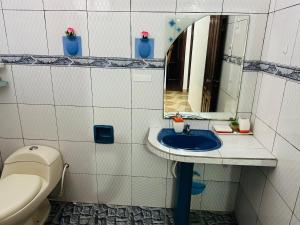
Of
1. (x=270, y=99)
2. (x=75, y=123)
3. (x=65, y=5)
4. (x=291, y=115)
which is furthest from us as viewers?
(x=75, y=123)

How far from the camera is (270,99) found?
132 cm

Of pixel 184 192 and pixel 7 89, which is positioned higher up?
pixel 7 89

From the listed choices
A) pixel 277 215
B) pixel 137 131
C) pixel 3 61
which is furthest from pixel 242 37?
pixel 3 61

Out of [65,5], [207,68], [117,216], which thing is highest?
[65,5]

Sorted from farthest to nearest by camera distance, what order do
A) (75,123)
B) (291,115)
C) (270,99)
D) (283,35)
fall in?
(75,123) → (270,99) → (283,35) → (291,115)

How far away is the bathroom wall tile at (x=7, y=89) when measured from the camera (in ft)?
5.16

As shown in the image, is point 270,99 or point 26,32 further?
point 26,32

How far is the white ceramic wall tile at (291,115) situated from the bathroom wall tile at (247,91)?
1.28 ft

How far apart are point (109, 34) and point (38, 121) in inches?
33.6

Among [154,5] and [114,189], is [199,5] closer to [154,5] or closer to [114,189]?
[154,5]

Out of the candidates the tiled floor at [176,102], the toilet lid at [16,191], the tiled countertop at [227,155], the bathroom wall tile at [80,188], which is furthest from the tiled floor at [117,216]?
the tiled floor at [176,102]

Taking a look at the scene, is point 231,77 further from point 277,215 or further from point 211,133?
point 277,215

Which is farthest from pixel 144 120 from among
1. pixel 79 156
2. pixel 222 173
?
pixel 222 173

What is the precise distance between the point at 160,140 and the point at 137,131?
0.97ft
